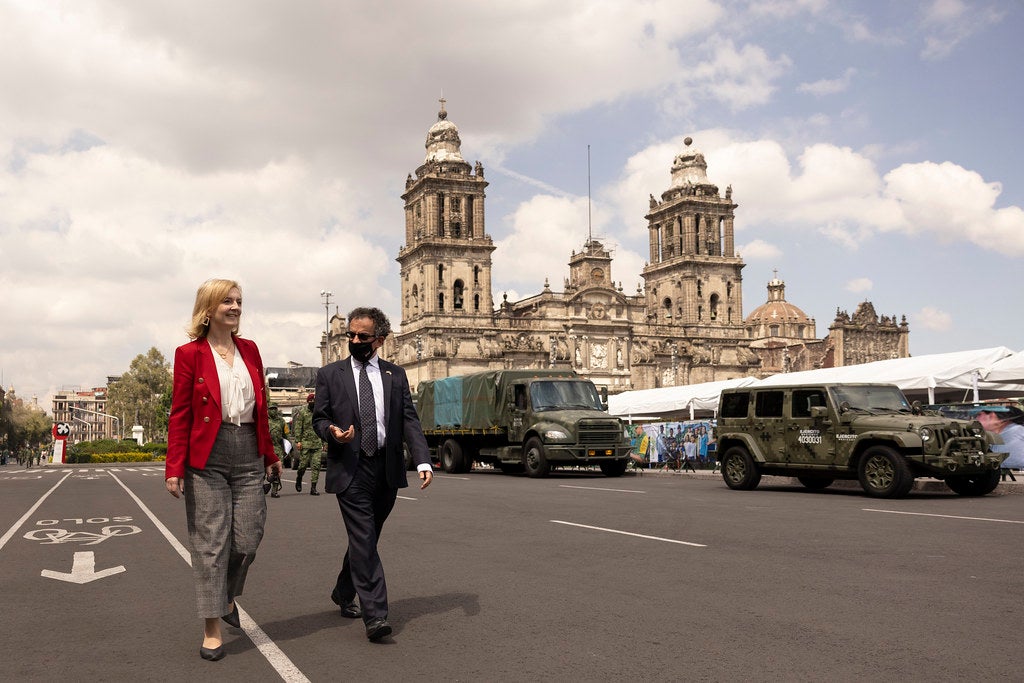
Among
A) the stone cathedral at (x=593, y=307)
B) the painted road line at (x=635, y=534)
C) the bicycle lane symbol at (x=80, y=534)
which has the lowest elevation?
the bicycle lane symbol at (x=80, y=534)

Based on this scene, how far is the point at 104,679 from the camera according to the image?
508 cm

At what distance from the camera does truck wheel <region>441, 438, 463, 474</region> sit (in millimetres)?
30281

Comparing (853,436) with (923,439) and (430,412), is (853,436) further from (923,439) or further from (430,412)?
(430,412)

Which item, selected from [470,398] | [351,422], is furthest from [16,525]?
[470,398]

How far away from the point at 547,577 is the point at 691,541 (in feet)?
8.62

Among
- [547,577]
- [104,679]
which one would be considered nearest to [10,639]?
[104,679]

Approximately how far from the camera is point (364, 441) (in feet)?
20.5

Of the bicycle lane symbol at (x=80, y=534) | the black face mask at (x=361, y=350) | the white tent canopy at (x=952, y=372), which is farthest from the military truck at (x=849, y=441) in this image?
the black face mask at (x=361, y=350)

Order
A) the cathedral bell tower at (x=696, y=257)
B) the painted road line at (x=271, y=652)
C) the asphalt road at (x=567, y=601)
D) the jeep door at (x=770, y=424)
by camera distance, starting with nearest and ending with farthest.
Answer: the painted road line at (x=271, y=652) → the asphalt road at (x=567, y=601) → the jeep door at (x=770, y=424) → the cathedral bell tower at (x=696, y=257)

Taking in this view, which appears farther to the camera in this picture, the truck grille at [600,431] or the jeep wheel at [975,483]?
the truck grille at [600,431]

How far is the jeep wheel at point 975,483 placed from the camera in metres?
16.5

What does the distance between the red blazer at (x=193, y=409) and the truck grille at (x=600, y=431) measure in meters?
19.3

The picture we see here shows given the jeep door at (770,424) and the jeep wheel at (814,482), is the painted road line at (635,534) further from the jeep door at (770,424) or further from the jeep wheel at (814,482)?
the jeep wheel at (814,482)

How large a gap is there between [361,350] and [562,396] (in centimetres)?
2022
